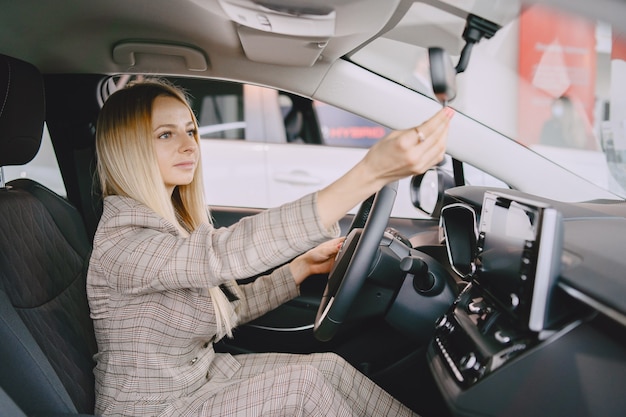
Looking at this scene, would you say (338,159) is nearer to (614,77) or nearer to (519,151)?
(614,77)

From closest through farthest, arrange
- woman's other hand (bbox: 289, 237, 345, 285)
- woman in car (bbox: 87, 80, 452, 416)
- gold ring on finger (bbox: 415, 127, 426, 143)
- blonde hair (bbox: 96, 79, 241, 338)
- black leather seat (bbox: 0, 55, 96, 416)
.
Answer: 1. gold ring on finger (bbox: 415, 127, 426, 143)
2. woman in car (bbox: 87, 80, 452, 416)
3. black leather seat (bbox: 0, 55, 96, 416)
4. blonde hair (bbox: 96, 79, 241, 338)
5. woman's other hand (bbox: 289, 237, 345, 285)

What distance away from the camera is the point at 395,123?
65.2 inches

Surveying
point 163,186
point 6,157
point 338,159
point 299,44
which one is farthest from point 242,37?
point 338,159

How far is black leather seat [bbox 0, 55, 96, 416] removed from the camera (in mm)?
1143

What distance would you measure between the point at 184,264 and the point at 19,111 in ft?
1.98

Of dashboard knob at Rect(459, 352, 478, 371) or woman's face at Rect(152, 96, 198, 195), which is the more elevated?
woman's face at Rect(152, 96, 198, 195)

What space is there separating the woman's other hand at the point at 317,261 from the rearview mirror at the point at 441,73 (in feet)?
2.62

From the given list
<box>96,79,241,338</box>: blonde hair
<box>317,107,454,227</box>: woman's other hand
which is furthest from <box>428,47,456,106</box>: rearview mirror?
<box>96,79,241,338</box>: blonde hair

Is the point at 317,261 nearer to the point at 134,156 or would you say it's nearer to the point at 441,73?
the point at 134,156

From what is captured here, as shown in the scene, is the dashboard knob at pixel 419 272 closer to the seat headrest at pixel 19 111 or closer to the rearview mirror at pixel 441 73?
the rearview mirror at pixel 441 73

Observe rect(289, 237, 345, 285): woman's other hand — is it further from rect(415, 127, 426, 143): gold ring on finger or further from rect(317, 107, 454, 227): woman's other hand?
rect(415, 127, 426, 143): gold ring on finger

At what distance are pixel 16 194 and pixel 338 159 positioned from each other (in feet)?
7.35

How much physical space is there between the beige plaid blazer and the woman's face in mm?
149

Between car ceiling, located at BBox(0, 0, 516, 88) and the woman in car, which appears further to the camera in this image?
car ceiling, located at BBox(0, 0, 516, 88)
